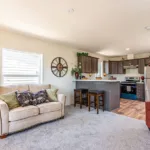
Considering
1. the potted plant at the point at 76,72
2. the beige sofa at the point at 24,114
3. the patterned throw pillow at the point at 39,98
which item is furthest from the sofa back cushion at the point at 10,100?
the potted plant at the point at 76,72

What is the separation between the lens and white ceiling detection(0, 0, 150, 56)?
2010 mm

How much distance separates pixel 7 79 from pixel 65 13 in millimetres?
2412

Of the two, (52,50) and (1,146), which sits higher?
(52,50)

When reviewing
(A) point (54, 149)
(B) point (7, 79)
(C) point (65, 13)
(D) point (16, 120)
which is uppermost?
(C) point (65, 13)

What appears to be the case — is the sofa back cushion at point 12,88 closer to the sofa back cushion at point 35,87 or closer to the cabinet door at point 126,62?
the sofa back cushion at point 35,87

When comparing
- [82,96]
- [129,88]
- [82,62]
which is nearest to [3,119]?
[82,96]

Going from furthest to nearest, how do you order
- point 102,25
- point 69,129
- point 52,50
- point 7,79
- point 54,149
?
point 52,50 < point 7,79 < point 102,25 < point 69,129 < point 54,149

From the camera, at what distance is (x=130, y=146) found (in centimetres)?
196

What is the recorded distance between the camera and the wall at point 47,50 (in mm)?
3336

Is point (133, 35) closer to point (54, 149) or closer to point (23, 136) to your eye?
point (54, 149)

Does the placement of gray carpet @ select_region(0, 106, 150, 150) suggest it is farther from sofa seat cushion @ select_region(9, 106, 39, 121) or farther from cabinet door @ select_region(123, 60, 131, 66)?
cabinet door @ select_region(123, 60, 131, 66)

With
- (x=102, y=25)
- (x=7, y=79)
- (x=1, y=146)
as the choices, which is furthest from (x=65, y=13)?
(x=1, y=146)

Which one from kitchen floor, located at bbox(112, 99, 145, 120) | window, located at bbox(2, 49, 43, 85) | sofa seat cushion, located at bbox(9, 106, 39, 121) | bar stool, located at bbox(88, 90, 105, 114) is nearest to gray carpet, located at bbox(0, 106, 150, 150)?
sofa seat cushion, located at bbox(9, 106, 39, 121)

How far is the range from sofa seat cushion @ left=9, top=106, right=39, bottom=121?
4.89 meters
